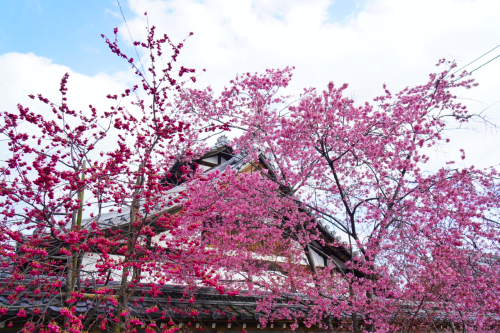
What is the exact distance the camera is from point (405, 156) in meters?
6.98

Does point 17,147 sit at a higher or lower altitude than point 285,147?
lower

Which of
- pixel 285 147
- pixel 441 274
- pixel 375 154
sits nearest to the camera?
pixel 441 274

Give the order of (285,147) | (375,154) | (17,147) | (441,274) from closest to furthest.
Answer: (17,147) → (441,274) → (375,154) → (285,147)

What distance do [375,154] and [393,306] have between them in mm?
3141

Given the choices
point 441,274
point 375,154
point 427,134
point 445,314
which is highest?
point 427,134

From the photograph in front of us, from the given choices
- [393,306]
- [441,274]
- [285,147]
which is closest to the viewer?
[441,274]

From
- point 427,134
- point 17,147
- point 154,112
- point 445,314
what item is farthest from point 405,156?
point 17,147

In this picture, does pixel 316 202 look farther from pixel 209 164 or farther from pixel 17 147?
pixel 209 164

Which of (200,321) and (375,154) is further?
(375,154)

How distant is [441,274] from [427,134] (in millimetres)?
3170

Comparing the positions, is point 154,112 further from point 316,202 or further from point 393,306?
point 393,306

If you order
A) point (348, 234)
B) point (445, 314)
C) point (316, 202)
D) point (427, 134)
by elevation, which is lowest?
point (445, 314)

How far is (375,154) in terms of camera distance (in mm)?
6730

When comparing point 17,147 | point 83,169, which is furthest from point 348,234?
point 17,147
